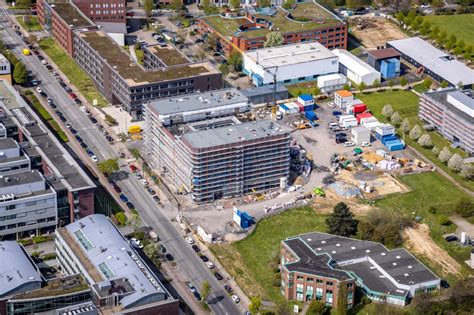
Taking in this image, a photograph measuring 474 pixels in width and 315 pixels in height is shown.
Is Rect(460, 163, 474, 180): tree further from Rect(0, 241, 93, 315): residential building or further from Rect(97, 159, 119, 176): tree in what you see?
Rect(0, 241, 93, 315): residential building

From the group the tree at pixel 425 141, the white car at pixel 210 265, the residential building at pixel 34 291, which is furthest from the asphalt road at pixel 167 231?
the tree at pixel 425 141

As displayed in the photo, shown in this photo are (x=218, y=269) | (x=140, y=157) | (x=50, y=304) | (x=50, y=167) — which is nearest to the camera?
(x=50, y=304)

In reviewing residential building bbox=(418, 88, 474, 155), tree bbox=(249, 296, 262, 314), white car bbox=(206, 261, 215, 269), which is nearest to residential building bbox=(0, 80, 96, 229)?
white car bbox=(206, 261, 215, 269)

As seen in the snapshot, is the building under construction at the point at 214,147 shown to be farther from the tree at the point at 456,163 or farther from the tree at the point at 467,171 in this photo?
the tree at the point at 467,171

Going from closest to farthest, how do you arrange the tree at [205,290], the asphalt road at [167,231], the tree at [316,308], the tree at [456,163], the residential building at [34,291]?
the residential building at [34,291], the tree at [316,308], the tree at [205,290], the asphalt road at [167,231], the tree at [456,163]

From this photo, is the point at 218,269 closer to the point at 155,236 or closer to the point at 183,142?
the point at 155,236

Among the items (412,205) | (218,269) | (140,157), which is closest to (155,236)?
(218,269)
